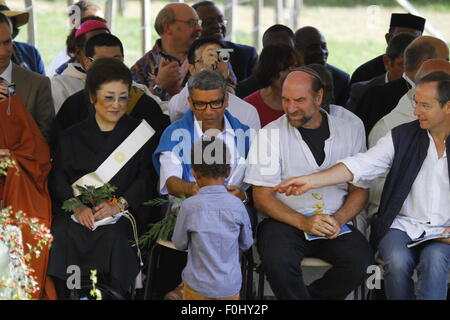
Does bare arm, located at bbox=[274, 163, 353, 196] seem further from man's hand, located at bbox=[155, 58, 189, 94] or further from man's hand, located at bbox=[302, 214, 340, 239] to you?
man's hand, located at bbox=[155, 58, 189, 94]

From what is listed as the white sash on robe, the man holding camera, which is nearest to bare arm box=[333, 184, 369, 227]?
the white sash on robe

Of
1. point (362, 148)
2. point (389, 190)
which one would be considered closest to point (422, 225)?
point (389, 190)

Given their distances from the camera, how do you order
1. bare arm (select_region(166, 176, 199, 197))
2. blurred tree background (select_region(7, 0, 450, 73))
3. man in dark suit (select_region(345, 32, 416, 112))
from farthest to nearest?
blurred tree background (select_region(7, 0, 450, 73)), man in dark suit (select_region(345, 32, 416, 112)), bare arm (select_region(166, 176, 199, 197))

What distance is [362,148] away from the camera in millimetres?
5551

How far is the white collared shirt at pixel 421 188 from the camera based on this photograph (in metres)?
5.17

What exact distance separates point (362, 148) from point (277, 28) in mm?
2604

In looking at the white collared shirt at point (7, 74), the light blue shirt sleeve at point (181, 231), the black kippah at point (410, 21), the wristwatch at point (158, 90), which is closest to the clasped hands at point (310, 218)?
the light blue shirt sleeve at point (181, 231)

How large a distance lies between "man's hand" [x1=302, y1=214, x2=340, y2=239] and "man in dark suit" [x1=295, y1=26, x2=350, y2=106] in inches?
107

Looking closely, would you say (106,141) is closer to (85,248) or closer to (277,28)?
(85,248)

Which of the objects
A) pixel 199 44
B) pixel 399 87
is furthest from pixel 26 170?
pixel 399 87

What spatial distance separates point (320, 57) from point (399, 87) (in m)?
1.49

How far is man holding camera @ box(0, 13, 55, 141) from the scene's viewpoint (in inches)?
233

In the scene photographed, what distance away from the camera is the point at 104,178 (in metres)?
5.50
